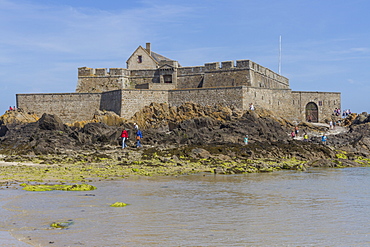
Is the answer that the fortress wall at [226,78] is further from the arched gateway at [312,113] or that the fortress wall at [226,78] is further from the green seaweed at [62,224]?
the green seaweed at [62,224]

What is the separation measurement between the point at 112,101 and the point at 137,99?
2.57m

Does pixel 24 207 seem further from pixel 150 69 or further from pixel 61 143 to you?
pixel 150 69

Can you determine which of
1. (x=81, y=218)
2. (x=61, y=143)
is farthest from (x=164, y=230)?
(x=61, y=143)

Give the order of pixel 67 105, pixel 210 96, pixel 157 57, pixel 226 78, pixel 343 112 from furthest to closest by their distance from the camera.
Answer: pixel 157 57, pixel 343 112, pixel 67 105, pixel 226 78, pixel 210 96

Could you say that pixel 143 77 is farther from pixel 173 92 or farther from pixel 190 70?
pixel 173 92

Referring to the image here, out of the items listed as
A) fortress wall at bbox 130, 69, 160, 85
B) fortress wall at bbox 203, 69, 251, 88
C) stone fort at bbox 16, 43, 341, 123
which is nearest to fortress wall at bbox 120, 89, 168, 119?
stone fort at bbox 16, 43, 341, 123

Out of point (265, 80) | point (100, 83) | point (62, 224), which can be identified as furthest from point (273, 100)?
point (62, 224)

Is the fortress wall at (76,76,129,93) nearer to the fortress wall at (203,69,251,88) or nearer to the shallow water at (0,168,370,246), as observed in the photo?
the fortress wall at (203,69,251,88)

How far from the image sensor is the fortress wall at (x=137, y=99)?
37375 millimetres

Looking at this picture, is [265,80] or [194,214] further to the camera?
[265,80]

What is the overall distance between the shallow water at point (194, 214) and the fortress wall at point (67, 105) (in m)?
28.8

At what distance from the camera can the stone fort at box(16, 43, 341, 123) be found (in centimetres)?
3712

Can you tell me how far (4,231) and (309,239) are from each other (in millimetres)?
4120

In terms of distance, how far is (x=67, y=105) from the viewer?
1587 inches
